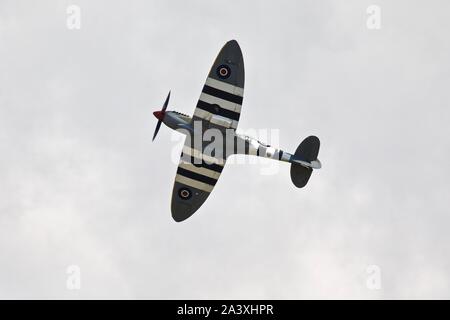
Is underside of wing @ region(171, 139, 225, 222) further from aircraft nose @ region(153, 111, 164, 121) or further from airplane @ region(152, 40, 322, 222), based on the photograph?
aircraft nose @ region(153, 111, 164, 121)

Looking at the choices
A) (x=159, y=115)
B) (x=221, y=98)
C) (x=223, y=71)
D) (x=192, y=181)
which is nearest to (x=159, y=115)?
(x=159, y=115)

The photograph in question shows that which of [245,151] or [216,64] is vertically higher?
[216,64]

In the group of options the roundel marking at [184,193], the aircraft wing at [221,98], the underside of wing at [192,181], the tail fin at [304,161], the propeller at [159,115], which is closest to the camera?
the aircraft wing at [221,98]

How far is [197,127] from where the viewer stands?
2522 inches

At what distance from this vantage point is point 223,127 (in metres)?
64.1

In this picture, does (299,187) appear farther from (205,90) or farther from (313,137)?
(205,90)

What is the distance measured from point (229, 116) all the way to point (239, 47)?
3903 millimetres

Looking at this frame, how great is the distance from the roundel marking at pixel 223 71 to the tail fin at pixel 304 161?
5.74m

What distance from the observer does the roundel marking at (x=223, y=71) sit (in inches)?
2512

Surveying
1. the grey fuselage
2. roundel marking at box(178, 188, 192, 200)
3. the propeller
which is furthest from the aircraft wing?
roundel marking at box(178, 188, 192, 200)

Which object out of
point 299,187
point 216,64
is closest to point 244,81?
point 216,64

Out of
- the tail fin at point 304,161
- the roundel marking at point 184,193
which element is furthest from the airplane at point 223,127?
the roundel marking at point 184,193

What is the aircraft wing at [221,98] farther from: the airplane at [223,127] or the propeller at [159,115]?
the propeller at [159,115]

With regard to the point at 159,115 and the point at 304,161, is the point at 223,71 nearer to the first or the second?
the point at 159,115
